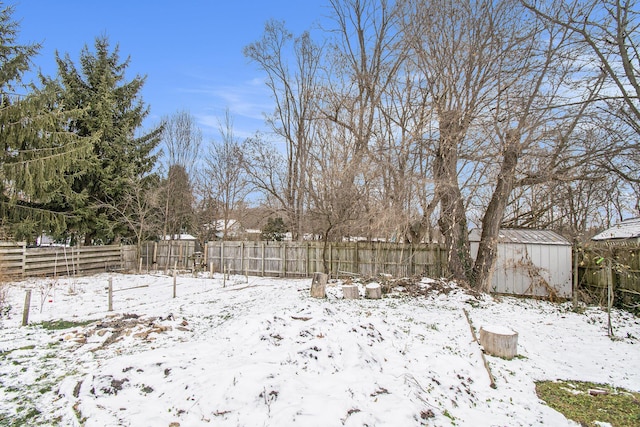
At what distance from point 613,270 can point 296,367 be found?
356 inches

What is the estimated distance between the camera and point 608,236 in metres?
12.4

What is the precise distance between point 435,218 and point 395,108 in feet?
14.2

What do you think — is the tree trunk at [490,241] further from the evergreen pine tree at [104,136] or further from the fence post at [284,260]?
the evergreen pine tree at [104,136]

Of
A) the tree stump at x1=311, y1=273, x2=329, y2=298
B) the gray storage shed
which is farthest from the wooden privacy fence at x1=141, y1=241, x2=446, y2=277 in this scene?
the tree stump at x1=311, y1=273, x2=329, y2=298

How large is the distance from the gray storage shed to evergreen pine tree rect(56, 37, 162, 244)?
673 inches

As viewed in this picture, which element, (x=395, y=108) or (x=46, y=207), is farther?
(x=46, y=207)

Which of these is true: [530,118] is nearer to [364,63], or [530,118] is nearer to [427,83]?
[427,83]

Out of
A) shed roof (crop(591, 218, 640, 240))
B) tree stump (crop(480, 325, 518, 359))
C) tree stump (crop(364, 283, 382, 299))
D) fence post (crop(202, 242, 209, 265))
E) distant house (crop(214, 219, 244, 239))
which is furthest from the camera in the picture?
distant house (crop(214, 219, 244, 239))

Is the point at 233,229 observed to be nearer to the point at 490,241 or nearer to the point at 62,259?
the point at 62,259

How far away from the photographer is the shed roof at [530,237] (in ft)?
34.7

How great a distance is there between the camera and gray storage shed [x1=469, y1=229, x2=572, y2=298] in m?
10.4

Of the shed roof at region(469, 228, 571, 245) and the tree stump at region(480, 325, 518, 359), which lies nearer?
the tree stump at region(480, 325, 518, 359)

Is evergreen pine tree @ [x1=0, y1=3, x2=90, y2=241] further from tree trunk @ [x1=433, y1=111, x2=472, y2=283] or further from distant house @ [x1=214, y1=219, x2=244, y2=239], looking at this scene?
tree trunk @ [x1=433, y1=111, x2=472, y2=283]

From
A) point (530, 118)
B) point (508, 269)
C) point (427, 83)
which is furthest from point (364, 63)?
point (508, 269)
